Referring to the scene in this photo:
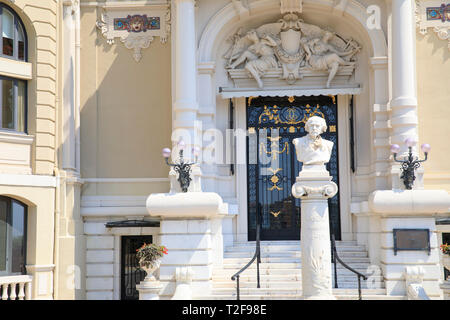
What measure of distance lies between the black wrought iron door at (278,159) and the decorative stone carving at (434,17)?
2727 mm

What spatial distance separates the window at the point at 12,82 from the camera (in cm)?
1480

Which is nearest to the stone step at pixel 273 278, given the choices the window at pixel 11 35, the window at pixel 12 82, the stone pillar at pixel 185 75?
the stone pillar at pixel 185 75

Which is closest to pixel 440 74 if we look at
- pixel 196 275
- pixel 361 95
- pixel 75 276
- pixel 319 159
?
pixel 361 95

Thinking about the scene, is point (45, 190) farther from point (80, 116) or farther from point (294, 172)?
point (294, 172)

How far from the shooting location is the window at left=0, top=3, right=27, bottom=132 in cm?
1480

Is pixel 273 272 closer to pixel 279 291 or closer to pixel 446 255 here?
pixel 279 291

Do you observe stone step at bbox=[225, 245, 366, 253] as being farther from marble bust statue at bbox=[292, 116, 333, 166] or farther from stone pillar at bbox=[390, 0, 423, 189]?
marble bust statue at bbox=[292, 116, 333, 166]

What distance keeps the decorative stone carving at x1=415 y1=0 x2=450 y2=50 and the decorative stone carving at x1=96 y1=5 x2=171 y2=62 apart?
595cm

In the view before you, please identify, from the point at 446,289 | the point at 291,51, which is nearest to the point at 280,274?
the point at 446,289

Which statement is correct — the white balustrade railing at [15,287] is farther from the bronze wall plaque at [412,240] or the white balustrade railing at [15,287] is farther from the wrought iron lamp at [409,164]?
the wrought iron lamp at [409,164]

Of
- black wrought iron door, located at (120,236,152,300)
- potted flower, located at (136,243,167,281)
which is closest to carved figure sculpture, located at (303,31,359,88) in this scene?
black wrought iron door, located at (120,236,152,300)

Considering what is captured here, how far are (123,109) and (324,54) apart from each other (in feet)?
16.5

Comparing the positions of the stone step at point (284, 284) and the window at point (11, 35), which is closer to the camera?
the stone step at point (284, 284)

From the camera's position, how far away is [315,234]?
11797mm
